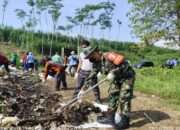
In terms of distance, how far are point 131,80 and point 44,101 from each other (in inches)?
101

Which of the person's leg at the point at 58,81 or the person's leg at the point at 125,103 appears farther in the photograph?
the person's leg at the point at 58,81

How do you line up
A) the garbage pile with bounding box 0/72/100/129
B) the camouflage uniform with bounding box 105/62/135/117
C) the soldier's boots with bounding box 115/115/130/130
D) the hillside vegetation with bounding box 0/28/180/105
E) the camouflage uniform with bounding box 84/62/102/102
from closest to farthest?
the garbage pile with bounding box 0/72/100/129 → the soldier's boots with bounding box 115/115/130/130 → the camouflage uniform with bounding box 105/62/135/117 → the camouflage uniform with bounding box 84/62/102/102 → the hillside vegetation with bounding box 0/28/180/105

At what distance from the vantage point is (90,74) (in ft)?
39.4

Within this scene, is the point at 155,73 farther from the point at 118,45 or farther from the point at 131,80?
the point at 118,45

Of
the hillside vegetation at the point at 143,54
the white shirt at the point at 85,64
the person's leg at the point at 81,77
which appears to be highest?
the white shirt at the point at 85,64

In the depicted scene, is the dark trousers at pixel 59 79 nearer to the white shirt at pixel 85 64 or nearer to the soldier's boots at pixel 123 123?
the white shirt at pixel 85 64

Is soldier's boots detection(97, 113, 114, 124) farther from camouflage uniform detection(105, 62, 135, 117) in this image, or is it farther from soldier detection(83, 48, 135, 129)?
camouflage uniform detection(105, 62, 135, 117)

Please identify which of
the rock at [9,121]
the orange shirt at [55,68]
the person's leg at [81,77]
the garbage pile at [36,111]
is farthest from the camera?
the orange shirt at [55,68]

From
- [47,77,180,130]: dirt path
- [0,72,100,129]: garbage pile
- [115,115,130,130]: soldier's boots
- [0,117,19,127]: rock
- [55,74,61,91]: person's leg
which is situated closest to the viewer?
[0,117,19,127]: rock

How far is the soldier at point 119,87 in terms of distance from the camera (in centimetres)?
987

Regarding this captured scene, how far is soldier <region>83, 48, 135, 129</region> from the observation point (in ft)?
32.4

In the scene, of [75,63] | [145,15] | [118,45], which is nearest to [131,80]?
[75,63]

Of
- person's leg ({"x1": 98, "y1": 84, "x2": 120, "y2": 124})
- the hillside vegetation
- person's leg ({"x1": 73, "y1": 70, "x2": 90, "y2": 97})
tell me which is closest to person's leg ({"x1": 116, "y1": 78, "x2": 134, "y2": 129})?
person's leg ({"x1": 98, "y1": 84, "x2": 120, "y2": 124})

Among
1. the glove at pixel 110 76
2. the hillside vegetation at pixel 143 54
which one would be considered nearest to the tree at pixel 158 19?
the hillside vegetation at pixel 143 54
